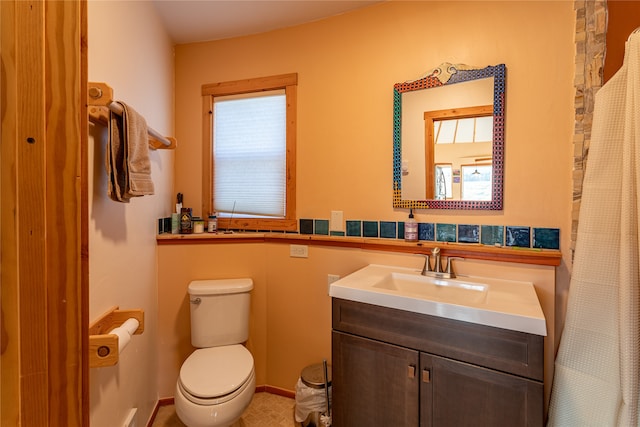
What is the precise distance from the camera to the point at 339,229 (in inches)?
76.7

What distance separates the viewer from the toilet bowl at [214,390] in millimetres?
1393

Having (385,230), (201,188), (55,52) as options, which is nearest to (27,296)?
(55,52)

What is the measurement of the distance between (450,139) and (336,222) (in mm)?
831

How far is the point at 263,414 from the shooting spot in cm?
192

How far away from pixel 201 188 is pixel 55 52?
1750mm

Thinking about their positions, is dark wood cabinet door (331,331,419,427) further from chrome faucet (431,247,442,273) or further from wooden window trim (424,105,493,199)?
wooden window trim (424,105,493,199)

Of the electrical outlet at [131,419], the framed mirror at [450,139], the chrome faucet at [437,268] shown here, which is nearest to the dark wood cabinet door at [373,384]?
the chrome faucet at [437,268]

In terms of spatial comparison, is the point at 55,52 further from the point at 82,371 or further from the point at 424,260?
the point at 424,260

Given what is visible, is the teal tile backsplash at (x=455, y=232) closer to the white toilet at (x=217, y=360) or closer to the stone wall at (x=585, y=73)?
the stone wall at (x=585, y=73)

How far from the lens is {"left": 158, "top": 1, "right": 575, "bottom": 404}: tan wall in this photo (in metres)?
1.46

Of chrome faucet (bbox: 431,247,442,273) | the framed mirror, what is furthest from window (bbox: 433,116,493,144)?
chrome faucet (bbox: 431,247,442,273)

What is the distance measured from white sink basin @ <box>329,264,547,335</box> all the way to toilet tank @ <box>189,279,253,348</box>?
0.79 metres

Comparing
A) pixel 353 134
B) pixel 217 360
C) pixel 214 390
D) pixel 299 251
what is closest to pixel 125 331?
pixel 214 390

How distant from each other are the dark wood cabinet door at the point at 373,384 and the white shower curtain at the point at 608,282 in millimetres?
591
